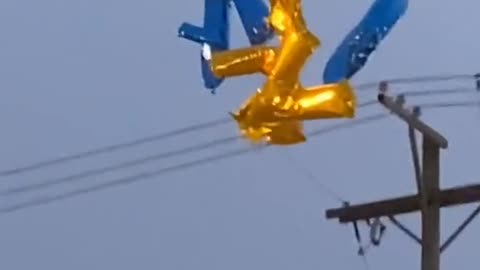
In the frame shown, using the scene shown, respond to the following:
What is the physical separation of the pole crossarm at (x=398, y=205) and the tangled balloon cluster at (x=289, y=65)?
0.45 m

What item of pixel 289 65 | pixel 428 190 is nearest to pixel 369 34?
pixel 289 65

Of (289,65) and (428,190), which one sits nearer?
(289,65)

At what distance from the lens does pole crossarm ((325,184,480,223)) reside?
62.3 inches

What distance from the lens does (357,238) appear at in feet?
5.67

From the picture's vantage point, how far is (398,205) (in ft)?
5.40

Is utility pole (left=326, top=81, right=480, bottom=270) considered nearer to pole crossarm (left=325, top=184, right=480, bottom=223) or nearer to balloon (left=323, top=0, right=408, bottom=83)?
pole crossarm (left=325, top=184, right=480, bottom=223)

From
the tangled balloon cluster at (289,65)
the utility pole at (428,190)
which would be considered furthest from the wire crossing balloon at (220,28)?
the utility pole at (428,190)

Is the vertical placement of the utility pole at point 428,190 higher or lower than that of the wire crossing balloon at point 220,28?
lower

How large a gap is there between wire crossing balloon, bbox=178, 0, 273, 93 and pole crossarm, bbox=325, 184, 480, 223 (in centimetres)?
46

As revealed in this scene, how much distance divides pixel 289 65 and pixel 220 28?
91 mm

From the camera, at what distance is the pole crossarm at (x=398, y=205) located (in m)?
1.58

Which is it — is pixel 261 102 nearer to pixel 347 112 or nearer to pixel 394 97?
pixel 347 112

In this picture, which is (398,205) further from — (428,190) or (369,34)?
(369,34)

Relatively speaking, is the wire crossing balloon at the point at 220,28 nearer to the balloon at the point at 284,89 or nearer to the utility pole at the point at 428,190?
the balloon at the point at 284,89
